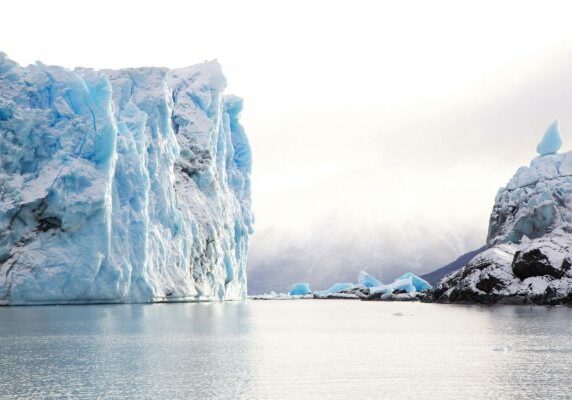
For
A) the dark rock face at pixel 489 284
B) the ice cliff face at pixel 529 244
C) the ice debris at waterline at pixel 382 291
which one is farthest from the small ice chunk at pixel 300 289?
the dark rock face at pixel 489 284

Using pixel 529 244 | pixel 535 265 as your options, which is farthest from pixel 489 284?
pixel 535 265

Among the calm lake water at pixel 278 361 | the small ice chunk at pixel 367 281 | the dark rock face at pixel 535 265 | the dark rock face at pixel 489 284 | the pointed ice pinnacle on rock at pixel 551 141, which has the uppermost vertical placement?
the pointed ice pinnacle on rock at pixel 551 141

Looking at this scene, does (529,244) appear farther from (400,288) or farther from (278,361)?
(278,361)

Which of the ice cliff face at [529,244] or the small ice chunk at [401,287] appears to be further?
the small ice chunk at [401,287]

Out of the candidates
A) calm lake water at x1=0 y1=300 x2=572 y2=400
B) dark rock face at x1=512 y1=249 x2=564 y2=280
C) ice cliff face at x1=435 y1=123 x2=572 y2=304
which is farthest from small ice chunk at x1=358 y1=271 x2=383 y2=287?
calm lake water at x1=0 y1=300 x2=572 y2=400

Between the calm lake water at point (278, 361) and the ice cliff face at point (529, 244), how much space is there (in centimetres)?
2205

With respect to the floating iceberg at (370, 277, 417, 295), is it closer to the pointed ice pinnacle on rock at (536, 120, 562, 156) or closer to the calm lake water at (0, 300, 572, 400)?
the pointed ice pinnacle on rock at (536, 120, 562, 156)

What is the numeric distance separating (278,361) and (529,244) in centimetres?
3731

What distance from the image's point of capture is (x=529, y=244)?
163 feet

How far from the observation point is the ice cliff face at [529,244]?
47562mm

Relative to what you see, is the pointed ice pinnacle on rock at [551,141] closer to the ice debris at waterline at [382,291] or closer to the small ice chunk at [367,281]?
the ice debris at waterline at [382,291]

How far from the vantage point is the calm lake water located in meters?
12.3

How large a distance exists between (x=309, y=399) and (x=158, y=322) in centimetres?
1716

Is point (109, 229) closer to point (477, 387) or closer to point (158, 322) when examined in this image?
point (158, 322)
